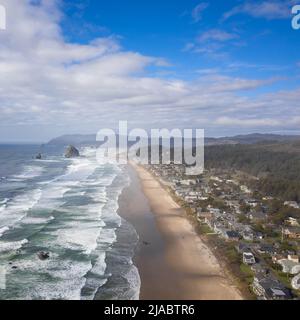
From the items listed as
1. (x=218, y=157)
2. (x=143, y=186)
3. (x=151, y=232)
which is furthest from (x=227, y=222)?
(x=218, y=157)

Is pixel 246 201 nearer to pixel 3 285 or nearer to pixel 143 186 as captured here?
pixel 143 186

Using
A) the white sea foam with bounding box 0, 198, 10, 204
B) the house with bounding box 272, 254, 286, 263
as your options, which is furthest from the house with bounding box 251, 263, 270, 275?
the white sea foam with bounding box 0, 198, 10, 204

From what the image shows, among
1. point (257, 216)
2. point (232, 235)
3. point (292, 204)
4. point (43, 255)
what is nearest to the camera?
point (43, 255)

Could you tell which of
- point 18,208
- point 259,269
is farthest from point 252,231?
point 18,208

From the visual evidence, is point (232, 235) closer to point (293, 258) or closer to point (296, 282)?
point (293, 258)

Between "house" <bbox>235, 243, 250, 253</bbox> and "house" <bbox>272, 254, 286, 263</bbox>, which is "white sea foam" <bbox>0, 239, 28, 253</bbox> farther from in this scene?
"house" <bbox>272, 254, 286, 263</bbox>

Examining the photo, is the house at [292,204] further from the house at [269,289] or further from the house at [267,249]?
the house at [269,289]
